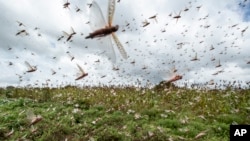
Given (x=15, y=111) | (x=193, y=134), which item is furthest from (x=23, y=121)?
(x=193, y=134)

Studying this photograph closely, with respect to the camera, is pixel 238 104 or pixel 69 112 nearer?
pixel 69 112

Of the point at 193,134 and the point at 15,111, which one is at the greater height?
the point at 15,111

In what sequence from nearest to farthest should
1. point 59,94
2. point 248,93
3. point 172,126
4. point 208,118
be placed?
point 172,126, point 208,118, point 248,93, point 59,94

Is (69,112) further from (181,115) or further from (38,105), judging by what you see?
(181,115)

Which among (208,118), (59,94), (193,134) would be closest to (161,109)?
(208,118)

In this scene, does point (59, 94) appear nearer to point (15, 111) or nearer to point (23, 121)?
point (15, 111)

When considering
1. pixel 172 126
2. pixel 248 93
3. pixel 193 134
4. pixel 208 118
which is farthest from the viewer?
pixel 248 93
